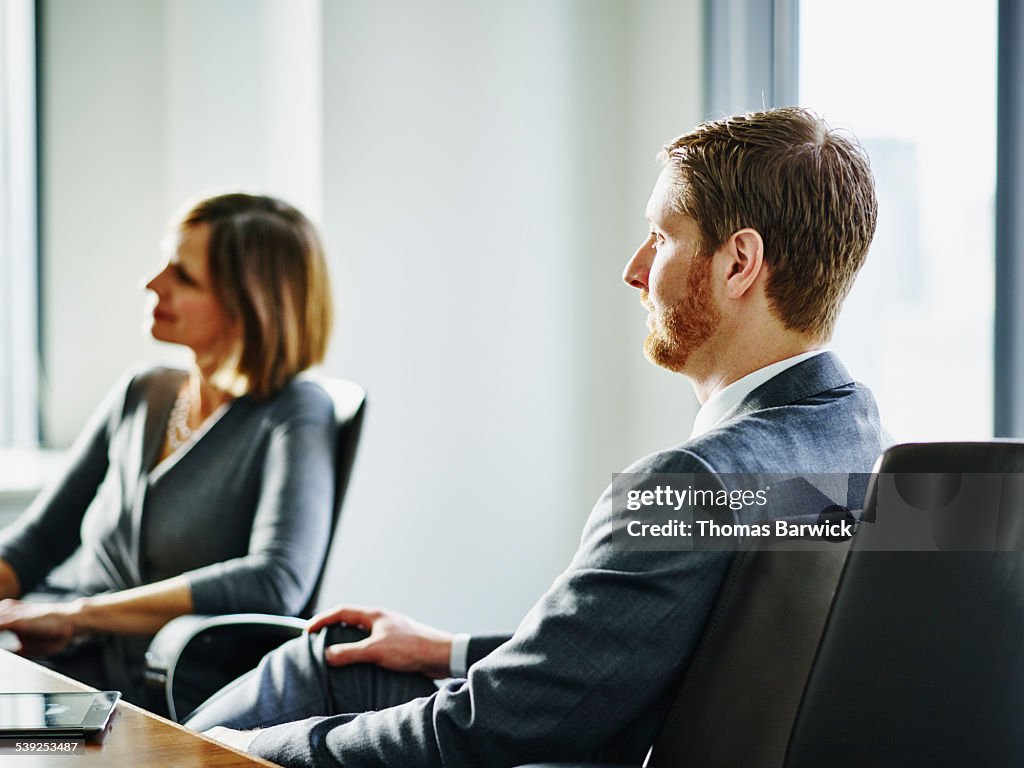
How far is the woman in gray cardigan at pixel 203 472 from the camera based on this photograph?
213 cm

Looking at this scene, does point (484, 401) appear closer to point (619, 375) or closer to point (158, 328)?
point (619, 375)

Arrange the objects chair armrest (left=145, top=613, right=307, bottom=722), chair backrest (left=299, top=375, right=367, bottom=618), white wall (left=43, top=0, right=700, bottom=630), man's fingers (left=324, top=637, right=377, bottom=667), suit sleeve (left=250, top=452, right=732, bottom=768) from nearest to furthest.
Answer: suit sleeve (left=250, top=452, right=732, bottom=768) → man's fingers (left=324, top=637, right=377, bottom=667) → chair armrest (left=145, top=613, right=307, bottom=722) → chair backrest (left=299, top=375, right=367, bottom=618) → white wall (left=43, top=0, right=700, bottom=630)

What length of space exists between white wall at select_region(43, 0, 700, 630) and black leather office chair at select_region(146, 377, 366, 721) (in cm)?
116

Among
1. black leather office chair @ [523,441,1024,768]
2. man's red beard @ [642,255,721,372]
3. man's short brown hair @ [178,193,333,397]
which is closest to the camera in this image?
black leather office chair @ [523,441,1024,768]

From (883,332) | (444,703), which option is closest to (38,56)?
(883,332)

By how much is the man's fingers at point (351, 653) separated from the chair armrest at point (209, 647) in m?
0.30

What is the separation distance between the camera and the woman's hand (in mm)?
2115

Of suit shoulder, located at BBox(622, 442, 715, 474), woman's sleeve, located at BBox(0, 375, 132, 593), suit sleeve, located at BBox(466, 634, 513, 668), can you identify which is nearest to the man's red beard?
suit shoulder, located at BBox(622, 442, 715, 474)

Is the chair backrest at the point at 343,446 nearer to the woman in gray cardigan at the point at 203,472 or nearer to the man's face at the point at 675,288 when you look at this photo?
the woman in gray cardigan at the point at 203,472

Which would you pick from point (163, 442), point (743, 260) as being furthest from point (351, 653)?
point (163, 442)

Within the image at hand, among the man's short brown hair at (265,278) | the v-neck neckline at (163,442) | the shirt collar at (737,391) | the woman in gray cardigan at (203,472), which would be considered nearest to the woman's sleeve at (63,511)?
the woman in gray cardigan at (203,472)

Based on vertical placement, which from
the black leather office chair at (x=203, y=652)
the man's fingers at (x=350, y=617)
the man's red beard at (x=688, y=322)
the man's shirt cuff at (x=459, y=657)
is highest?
the man's red beard at (x=688, y=322)

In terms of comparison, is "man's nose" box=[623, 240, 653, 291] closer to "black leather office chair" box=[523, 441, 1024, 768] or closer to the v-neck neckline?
"black leather office chair" box=[523, 441, 1024, 768]

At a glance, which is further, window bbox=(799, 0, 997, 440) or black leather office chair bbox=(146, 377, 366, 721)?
window bbox=(799, 0, 997, 440)
